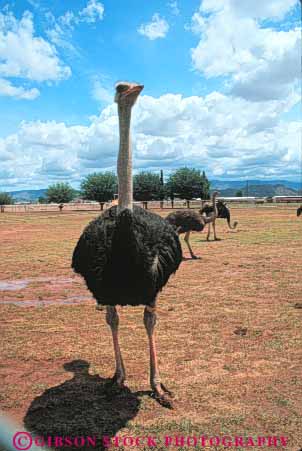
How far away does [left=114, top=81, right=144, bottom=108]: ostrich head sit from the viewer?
3.21m

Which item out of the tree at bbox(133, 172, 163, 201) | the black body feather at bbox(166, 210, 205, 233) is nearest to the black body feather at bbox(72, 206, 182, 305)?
the black body feather at bbox(166, 210, 205, 233)

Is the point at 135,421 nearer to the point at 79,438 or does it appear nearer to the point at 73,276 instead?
the point at 79,438

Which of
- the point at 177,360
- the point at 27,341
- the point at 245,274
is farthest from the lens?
the point at 245,274

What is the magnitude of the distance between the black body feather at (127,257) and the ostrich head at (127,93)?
830 mm

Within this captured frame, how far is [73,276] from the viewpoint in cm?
856

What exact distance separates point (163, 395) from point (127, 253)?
121cm

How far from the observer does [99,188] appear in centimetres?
6372

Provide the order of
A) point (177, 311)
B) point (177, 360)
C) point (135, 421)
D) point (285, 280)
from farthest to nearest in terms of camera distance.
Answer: point (285, 280)
point (177, 311)
point (177, 360)
point (135, 421)

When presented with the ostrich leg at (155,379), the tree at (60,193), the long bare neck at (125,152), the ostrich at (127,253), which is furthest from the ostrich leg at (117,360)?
the tree at (60,193)

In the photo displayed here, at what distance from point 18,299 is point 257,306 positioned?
3.54 m

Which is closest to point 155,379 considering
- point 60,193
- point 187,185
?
point 187,185

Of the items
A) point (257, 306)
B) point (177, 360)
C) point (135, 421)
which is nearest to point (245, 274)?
point (257, 306)

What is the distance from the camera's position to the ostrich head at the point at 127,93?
321 centimetres

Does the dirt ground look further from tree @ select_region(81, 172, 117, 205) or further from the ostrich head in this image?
tree @ select_region(81, 172, 117, 205)
